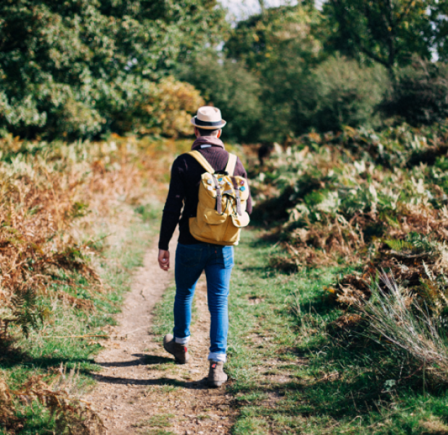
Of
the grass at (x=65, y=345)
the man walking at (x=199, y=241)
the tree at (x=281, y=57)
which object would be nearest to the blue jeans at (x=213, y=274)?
the man walking at (x=199, y=241)

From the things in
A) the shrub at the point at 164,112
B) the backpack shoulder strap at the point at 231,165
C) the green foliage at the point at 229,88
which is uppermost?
the green foliage at the point at 229,88

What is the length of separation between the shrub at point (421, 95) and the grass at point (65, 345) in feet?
33.8

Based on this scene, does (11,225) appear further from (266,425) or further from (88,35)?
(88,35)

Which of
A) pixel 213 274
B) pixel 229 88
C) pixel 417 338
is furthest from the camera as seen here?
pixel 229 88

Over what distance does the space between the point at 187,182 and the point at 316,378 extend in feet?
6.11

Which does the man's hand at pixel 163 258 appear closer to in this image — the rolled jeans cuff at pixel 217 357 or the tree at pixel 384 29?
the rolled jeans cuff at pixel 217 357

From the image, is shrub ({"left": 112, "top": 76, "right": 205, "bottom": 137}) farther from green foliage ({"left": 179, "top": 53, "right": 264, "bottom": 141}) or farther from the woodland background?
green foliage ({"left": 179, "top": 53, "right": 264, "bottom": 141})

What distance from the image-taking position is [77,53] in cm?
1061

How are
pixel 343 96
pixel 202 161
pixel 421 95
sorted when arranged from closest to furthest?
pixel 202 161 < pixel 421 95 < pixel 343 96

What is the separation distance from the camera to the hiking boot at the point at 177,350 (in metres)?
3.89

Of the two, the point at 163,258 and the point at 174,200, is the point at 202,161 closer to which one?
the point at 174,200

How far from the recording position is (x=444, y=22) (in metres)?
16.6

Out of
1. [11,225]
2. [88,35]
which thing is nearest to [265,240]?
[11,225]

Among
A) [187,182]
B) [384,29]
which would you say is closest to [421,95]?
[384,29]
